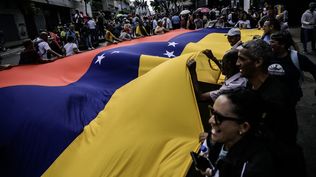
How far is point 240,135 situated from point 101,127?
6.26 ft

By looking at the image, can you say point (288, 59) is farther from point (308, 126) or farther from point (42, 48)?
point (42, 48)

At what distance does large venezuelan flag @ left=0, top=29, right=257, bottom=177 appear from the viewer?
2.83 meters

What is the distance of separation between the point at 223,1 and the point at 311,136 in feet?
110

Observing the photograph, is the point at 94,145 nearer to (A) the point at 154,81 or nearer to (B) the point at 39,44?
(A) the point at 154,81

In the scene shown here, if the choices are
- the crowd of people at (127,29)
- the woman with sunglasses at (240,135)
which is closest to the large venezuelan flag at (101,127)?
the woman with sunglasses at (240,135)

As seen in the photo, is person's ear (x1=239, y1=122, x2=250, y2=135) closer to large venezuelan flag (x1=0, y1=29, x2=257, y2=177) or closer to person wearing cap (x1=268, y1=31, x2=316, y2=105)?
large venezuelan flag (x1=0, y1=29, x2=257, y2=177)

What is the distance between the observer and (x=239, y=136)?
5.49ft

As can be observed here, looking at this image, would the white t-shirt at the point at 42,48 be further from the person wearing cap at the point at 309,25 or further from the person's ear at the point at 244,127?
the person wearing cap at the point at 309,25

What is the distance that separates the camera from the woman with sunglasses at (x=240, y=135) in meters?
1.55

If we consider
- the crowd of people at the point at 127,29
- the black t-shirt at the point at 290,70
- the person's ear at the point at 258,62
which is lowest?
the crowd of people at the point at 127,29

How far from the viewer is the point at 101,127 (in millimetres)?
3281

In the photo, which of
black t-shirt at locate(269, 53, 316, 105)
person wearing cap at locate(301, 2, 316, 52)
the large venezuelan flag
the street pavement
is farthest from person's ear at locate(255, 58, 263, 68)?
person wearing cap at locate(301, 2, 316, 52)

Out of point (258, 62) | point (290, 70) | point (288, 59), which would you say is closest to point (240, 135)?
point (258, 62)

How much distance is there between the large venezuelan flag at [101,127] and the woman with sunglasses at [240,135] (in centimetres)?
109
